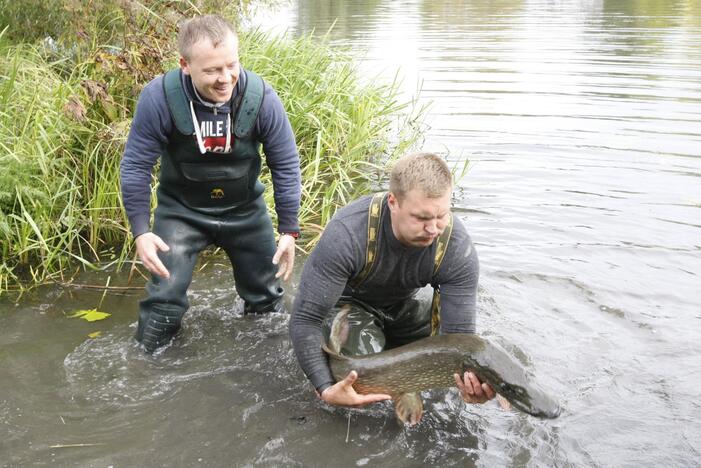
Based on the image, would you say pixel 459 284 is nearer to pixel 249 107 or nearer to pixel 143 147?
pixel 249 107

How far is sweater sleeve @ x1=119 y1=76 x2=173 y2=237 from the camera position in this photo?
13.7 ft

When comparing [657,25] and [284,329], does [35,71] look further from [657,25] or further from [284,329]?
[657,25]

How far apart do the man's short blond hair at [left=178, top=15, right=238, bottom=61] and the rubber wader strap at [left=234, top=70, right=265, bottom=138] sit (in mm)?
346

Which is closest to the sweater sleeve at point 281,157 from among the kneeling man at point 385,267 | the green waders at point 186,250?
the green waders at point 186,250

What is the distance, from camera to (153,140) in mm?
4258

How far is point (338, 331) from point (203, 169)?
50.0 inches

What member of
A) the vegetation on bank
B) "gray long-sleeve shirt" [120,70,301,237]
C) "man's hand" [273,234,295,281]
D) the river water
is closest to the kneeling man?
the river water

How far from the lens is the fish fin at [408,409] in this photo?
3.88 m

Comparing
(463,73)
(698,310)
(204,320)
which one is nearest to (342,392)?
(204,320)

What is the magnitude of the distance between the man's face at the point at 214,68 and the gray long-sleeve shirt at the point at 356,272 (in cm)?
98

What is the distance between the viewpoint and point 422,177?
3400 millimetres

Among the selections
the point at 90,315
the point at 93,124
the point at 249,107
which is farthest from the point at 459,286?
the point at 93,124

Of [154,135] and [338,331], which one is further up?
[154,135]

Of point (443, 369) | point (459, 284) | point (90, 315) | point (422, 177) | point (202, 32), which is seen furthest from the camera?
point (90, 315)
